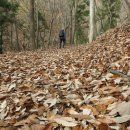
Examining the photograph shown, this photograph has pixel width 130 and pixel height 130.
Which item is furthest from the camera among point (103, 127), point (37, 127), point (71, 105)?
point (71, 105)

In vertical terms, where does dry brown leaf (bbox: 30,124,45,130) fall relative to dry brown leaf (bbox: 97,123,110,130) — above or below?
below

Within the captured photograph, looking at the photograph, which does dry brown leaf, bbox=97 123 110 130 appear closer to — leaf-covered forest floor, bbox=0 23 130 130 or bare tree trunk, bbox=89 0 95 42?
leaf-covered forest floor, bbox=0 23 130 130

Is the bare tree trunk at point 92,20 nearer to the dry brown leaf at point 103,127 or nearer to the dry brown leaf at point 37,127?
the dry brown leaf at point 37,127

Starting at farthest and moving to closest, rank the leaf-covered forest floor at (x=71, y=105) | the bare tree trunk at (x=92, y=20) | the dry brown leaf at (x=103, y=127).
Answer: the bare tree trunk at (x=92, y=20) → the leaf-covered forest floor at (x=71, y=105) → the dry brown leaf at (x=103, y=127)

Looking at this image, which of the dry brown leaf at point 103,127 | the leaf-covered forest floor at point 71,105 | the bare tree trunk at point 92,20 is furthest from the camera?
the bare tree trunk at point 92,20

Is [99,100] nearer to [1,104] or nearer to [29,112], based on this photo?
[29,112]

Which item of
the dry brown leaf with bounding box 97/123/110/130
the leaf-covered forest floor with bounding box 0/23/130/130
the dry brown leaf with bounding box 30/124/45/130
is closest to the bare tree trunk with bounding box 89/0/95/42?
the leaf-covered forest floor with bounding box 0/23/130/130

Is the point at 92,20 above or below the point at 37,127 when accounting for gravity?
above

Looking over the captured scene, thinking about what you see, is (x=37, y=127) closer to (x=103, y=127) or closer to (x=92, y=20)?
(x=103, y=127)

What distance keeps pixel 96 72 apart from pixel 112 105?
116 inches

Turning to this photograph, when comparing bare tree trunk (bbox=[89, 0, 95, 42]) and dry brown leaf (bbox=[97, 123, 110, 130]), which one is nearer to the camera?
dry brown leaf (bbox=[97, 123, 110, 130])

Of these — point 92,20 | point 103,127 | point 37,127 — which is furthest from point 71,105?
Answer: point 92,20

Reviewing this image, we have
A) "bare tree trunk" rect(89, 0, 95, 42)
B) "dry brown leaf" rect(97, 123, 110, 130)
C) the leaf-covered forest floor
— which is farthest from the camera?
"bare tree trunk" rect(89, 0, 95, 42)

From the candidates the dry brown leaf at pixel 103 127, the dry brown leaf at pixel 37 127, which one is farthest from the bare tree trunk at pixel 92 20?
the dry brown leaf at pixel 103 127
